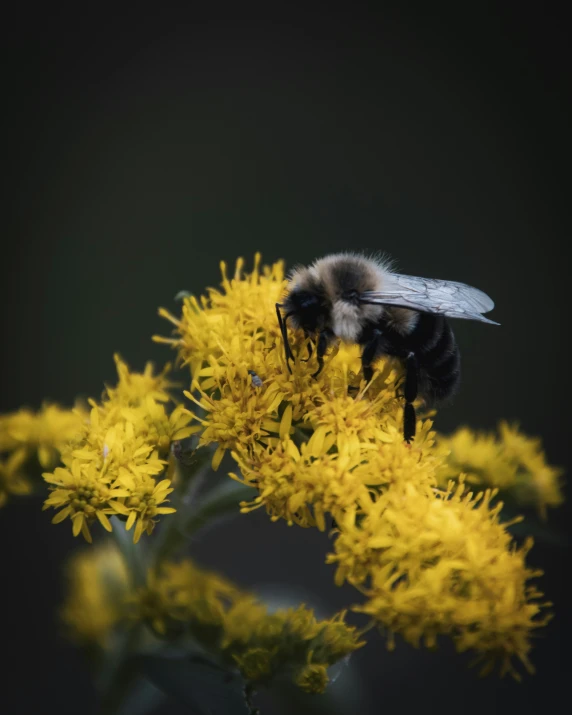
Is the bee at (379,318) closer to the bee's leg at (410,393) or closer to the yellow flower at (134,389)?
the bee's leg at (410,393)

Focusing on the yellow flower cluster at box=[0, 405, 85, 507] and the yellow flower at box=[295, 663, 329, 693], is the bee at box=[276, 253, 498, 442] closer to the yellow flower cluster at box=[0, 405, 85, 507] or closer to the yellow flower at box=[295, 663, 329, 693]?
the yellow flower at box=[295, 663, 329, 693]

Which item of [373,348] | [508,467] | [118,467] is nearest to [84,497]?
[118,467]

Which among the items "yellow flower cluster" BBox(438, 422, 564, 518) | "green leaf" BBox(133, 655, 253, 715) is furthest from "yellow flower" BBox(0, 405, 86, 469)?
"yellow flower cluster" BBox(438, 422, 564, 518)

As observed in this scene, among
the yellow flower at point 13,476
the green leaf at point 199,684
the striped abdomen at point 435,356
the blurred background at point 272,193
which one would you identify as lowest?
the green leaf at point 199,684

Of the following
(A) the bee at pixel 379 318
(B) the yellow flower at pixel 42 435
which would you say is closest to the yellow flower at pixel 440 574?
(A) the bee at pixel 379 318

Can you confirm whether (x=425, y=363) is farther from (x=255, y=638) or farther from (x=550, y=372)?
(x=550, y=372)

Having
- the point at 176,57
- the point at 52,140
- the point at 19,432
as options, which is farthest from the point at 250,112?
the point at 19,432

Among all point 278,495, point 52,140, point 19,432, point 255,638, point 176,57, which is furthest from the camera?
point 176,57
